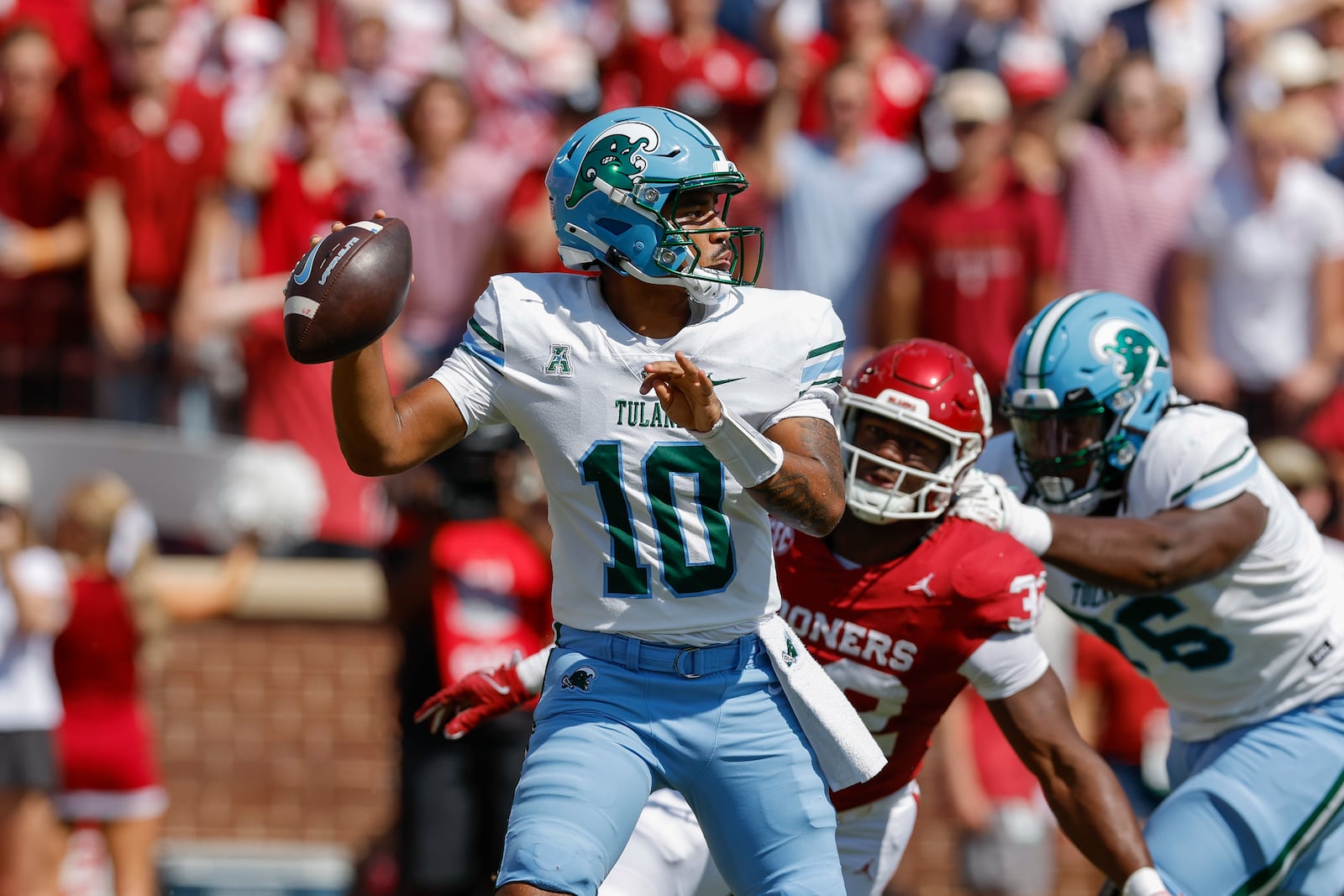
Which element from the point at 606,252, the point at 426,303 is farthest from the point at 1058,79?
the point at 606,252

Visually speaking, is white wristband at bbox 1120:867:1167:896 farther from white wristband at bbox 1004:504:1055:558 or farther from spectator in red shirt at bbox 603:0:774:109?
spectator in red shirt at bbox 603:0:774:109

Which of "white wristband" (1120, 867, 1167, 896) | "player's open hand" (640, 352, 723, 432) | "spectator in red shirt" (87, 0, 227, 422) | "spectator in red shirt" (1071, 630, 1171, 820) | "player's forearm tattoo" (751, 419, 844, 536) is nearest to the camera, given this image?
"player's open hand" (640, 352, 723, 432)

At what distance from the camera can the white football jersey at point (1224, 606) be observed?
496 centimetres

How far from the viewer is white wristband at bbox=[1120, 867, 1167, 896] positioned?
4398mm

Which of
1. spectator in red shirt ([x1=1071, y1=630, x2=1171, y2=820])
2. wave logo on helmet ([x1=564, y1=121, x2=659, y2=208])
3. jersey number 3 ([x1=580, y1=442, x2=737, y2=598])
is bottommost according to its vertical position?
spectator in red shirt ([x1=1071, y1=630, x2=1171, y2=820])

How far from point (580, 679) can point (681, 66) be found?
5.91 m

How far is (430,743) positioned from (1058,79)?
4548 mm

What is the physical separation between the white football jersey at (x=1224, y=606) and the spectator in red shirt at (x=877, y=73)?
4.43m

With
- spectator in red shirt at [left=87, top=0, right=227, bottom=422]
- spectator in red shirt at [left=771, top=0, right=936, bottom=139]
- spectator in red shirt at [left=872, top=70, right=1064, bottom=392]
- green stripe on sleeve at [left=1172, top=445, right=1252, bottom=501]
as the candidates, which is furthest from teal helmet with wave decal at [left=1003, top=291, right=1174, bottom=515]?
spectator in red shirt at [left=87, top=0, right=227, bottom=422]

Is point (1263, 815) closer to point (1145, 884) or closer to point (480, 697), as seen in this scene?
point (1145, 884)

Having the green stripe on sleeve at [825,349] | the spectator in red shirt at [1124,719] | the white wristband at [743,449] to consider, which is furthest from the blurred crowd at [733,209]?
the white wristband at [743,449]

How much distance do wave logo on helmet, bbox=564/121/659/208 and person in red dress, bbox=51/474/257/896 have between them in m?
4.38

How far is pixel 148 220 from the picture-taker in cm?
887

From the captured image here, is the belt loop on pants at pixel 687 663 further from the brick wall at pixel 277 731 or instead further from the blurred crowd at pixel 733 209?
the brick wall at pixel 277 731
